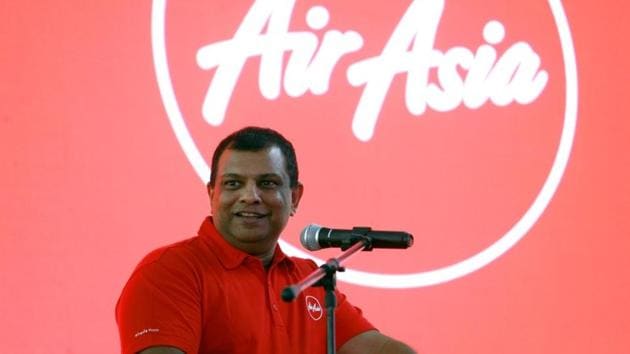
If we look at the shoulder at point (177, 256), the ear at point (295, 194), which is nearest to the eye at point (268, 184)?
the ear at point (295, 194)

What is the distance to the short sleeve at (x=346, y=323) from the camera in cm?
326

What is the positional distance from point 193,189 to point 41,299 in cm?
60

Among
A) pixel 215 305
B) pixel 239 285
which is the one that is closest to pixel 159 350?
pixel 215 305

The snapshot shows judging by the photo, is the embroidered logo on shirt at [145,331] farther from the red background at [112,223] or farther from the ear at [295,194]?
the red background at [112,223]

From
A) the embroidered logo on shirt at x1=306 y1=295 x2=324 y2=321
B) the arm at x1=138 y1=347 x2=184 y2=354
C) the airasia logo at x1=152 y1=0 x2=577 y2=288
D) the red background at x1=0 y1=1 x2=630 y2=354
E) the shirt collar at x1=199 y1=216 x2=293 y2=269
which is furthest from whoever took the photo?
the airasia logo at x1=152 y1=0 x2=577 y2=288

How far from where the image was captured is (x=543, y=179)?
4141mm

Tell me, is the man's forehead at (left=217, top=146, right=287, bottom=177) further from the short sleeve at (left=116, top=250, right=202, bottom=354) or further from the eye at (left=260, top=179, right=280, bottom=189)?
the short sleeve at (left=116, top=250, right=202, bottom=354)

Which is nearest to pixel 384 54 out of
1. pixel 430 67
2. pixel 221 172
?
pixel 430 67

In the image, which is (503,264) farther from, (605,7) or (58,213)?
(58,213)

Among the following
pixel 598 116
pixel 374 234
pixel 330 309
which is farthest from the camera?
pixel 598 116

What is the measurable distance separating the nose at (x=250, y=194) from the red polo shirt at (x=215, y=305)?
0.12 meters

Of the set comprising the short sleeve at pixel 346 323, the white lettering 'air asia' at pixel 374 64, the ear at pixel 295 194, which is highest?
the white lettering 'air asia' at pixel 374 64

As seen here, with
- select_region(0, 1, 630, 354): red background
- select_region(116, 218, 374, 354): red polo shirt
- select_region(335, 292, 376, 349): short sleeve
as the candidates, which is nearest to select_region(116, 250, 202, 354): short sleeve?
select_region(116, 218, 374, 354): red polo shirt

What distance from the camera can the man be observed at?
9.16 feet
